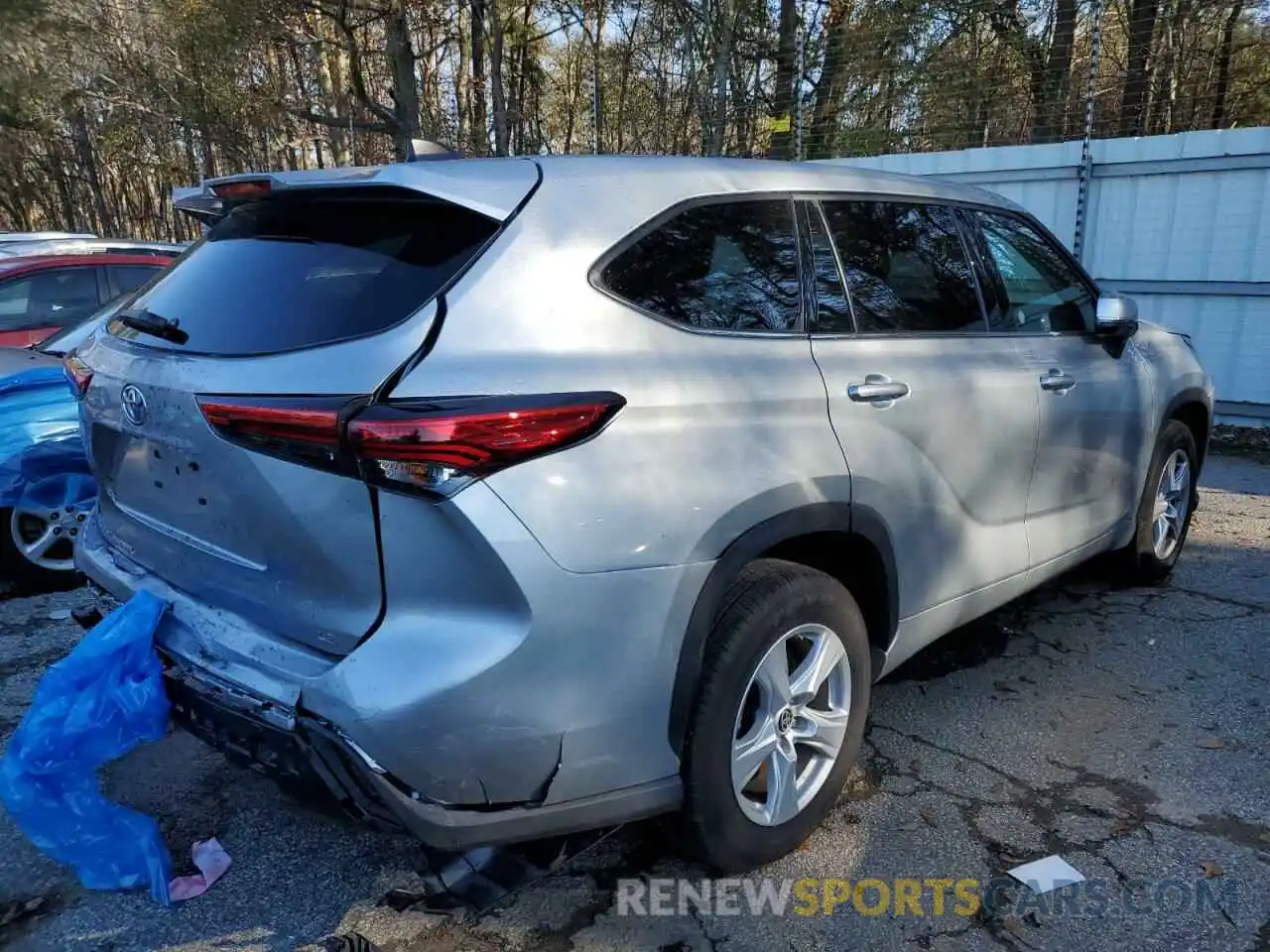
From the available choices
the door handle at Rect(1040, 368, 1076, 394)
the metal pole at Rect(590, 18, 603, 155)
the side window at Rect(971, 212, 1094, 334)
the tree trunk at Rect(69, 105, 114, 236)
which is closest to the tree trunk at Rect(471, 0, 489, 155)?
the metal pole at Rect(590, 18, 603, 155)

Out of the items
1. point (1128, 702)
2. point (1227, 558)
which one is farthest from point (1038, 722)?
point (1227, 558)

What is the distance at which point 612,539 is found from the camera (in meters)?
1.93

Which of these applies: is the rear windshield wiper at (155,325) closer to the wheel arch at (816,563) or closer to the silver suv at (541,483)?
the silver suv at (541,483)

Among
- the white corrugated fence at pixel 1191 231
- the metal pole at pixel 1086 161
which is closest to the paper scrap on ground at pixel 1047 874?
the white corrugated fence at pixel 1191 231

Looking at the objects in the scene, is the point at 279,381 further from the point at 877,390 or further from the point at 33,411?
the point at 33,411

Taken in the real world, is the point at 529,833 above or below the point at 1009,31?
below

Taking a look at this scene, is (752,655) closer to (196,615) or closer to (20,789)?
Answer: (196,615)

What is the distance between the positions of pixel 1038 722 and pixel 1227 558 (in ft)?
8.16

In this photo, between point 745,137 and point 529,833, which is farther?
point 745,137

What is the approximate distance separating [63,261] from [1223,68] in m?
11.0

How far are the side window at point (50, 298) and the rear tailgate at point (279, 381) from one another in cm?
399

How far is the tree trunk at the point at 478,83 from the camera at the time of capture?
1630 cm

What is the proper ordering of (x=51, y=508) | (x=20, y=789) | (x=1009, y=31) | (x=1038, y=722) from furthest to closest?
(x=1009, y=31), (x=51, y=508), (x=1038, y=722), (x=20, y=789)

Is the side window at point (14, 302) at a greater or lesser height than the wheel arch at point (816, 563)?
greater
